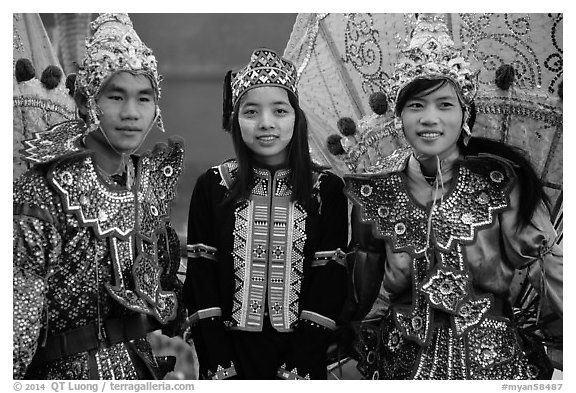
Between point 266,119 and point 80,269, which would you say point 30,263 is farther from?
point 266,119

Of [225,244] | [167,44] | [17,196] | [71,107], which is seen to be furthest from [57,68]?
[225,244]

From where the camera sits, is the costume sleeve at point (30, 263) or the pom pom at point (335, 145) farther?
the pom pom at point (335, 145)

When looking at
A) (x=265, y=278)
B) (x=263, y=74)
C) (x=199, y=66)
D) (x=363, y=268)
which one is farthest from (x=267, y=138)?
(x=199, y=66)

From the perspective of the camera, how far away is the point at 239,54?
3676 mm

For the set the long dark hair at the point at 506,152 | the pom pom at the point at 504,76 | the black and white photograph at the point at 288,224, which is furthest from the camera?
the pom pom at the point at 504,76

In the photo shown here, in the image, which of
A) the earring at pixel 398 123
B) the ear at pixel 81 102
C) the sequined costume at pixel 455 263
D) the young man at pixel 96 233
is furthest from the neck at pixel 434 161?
the ear at pixel 81 102

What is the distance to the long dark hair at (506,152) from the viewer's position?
311 centimetres

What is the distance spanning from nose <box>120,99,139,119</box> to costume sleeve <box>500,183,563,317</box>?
1324mm

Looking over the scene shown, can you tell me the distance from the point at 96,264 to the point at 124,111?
0.52 m

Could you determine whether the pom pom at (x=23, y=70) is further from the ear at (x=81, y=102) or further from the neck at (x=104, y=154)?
the neck at (x=104, y=154)

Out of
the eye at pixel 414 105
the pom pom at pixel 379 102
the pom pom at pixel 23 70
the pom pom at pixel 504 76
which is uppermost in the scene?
the pom pom at pixel 504 76

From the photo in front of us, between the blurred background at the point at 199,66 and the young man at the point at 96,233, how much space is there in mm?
442

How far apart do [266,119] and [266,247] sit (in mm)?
463

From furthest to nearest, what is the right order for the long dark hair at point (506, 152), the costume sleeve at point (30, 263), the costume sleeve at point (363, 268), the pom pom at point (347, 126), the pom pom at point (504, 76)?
the pom pom at point (347, 126), the pom pom at point (504, 76), the costume sleeve at point (363, 268), the long dark hair at point (506, 152), the costume sleeve at point (30, 263)
